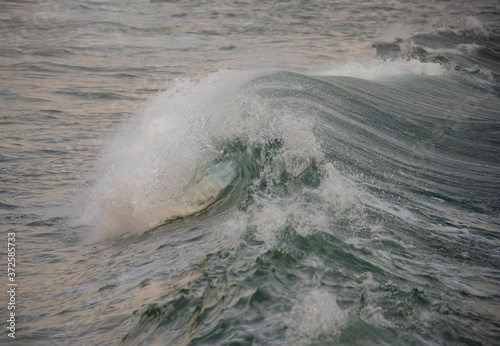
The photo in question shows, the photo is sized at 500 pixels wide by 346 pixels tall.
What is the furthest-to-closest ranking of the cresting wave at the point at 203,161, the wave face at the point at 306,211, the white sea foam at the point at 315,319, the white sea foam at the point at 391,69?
the white sea foam at the point at 391,69, the cresting wave at the point at 203,161, the wave face at the point at 306,211, the white sea foam at the point at 315,319

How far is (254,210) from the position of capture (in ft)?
13.9

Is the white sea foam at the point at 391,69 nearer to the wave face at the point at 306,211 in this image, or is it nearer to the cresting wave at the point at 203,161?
the wave face at the point at 306,211

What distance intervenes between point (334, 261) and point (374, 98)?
239 inches

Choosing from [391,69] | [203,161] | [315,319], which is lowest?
[391,69]

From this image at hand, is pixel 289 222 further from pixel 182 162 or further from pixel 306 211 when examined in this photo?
pixel 182 162

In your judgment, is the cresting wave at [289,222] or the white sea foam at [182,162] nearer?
the cresting wave at [289,222]

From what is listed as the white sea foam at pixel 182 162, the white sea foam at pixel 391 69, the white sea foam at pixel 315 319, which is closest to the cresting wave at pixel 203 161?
the white sea foam at pixel 182 162

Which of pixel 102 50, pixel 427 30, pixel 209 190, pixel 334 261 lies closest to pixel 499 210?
pixel 334 261

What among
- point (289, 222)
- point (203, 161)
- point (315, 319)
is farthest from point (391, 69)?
point (315, 319)

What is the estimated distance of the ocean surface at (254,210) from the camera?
306 cm

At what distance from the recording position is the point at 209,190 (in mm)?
5340

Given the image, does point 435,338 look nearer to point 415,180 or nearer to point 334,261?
point 334,261

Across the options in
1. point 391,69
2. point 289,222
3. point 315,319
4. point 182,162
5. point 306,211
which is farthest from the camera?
point 391,69

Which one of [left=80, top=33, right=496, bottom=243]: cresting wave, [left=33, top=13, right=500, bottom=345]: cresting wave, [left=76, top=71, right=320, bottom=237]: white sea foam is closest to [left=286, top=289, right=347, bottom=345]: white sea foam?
[left=33, top=13, right=500, bottom=345]: cresting wave
